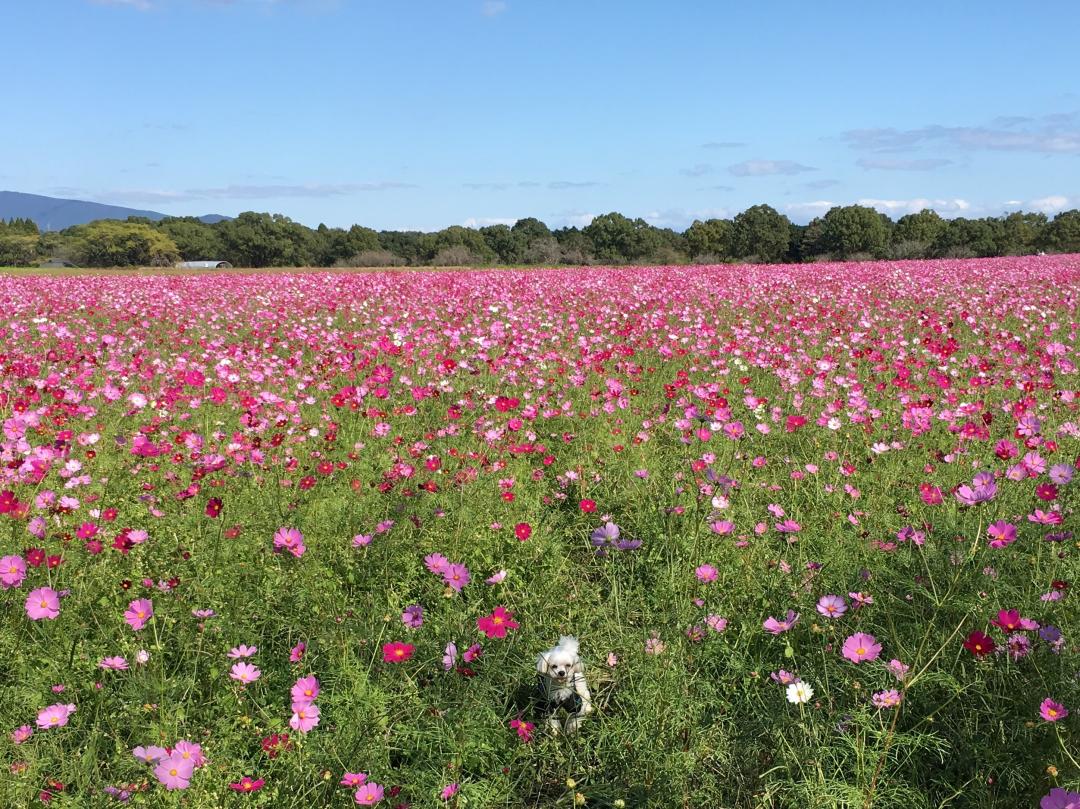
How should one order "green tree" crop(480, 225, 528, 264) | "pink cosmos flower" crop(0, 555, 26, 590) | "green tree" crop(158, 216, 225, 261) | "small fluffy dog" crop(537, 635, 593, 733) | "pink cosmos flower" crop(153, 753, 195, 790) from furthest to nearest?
"green tree" crop(158, 216, 225, 261) < "green tree" crop(480, 225, 528, 264) < "small fluffy dog" crop(537, 635, 593, 733) < "pink cosmos flower" crop(0, 555, 26, 590) < "pink cosmos flower" crop(153, 753, 195, 790)

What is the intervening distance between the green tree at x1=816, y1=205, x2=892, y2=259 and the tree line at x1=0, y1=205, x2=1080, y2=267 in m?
0.08

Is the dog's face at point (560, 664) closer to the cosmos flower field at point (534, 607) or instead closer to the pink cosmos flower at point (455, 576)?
the cosmos flower field at point (534, 607)

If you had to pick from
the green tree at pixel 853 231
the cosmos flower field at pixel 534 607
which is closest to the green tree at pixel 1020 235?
the green tree at pixel 853 231

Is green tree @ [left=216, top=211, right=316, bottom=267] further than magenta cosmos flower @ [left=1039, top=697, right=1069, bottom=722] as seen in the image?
Yes

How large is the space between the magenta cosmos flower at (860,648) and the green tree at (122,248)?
61.5 metres

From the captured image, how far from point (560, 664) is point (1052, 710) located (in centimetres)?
115

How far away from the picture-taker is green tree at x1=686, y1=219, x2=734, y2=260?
58.1 meters

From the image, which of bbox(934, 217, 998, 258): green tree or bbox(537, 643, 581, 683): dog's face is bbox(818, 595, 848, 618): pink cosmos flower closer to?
bbox(537, 643, 581, 683): dog's face

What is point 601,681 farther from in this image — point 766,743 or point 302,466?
point 302,466

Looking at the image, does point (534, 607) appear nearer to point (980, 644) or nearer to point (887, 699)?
point (887, 699)

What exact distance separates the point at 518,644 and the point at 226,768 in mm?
900

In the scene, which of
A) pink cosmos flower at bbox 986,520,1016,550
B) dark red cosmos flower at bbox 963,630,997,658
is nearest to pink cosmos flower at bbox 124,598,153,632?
dark red cosmos flower at bbox 963,630,997,658

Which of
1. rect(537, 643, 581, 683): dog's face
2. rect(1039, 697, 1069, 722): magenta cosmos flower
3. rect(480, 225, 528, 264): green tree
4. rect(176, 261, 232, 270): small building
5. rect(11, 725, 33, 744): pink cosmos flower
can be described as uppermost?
rect(480, 225, 528, 264): green tree

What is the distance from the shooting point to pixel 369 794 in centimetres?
154
